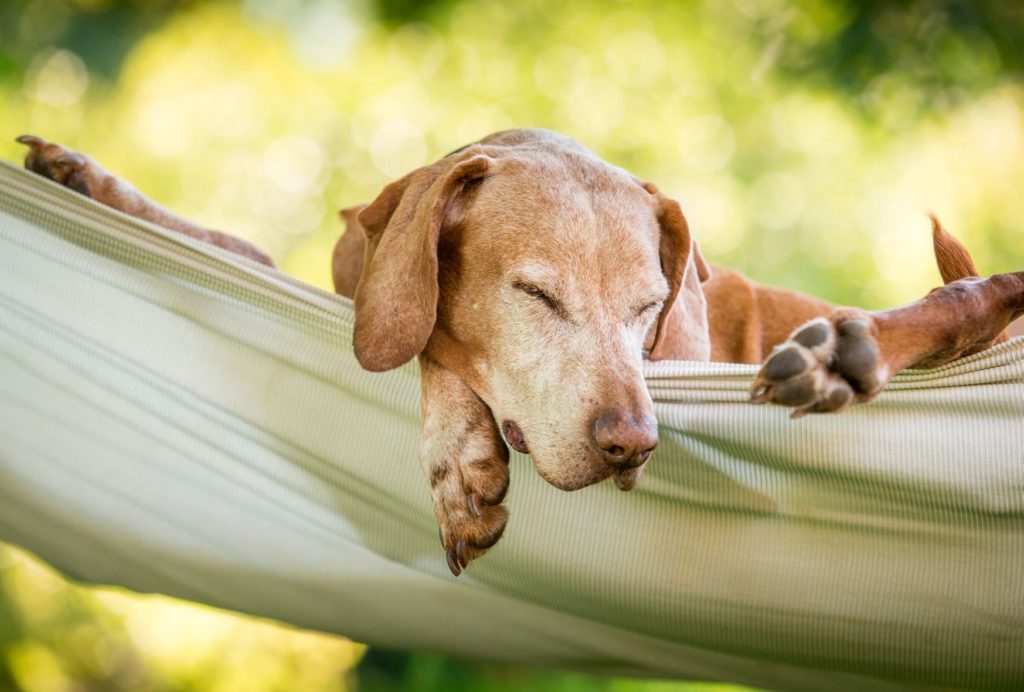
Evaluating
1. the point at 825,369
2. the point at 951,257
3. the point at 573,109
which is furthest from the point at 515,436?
the point at 573,109

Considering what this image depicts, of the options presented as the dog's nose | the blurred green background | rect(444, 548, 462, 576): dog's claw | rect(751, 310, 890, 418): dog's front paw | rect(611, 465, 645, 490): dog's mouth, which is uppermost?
rect(751, 310, 890, 418): dog's front paw

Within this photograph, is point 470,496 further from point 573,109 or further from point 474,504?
point 573,109

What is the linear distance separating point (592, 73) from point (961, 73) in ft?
6.21

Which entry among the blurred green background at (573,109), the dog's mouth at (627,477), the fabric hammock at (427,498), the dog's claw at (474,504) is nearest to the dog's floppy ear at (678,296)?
the fabric hammock at (427,498)

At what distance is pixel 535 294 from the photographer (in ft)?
5.11

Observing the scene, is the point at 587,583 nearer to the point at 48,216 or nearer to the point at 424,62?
the point at 48,216

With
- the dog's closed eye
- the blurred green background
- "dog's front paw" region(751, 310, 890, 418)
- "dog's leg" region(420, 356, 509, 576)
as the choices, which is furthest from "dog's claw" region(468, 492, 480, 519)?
the blurred green background

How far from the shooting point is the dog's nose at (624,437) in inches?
53.6

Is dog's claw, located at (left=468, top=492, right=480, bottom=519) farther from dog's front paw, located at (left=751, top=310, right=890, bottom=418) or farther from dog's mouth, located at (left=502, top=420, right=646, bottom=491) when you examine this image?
dog's front paw, located at (left=751, top=310, right=890, bottom=418)

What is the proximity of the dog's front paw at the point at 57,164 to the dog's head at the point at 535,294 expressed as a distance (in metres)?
0.73

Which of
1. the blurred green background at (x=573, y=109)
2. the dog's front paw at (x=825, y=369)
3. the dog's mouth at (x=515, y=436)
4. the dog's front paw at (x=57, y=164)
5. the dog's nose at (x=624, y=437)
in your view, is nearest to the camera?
the dog's front paw at (x=825, y=369)

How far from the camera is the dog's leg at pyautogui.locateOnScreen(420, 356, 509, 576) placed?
1444mm

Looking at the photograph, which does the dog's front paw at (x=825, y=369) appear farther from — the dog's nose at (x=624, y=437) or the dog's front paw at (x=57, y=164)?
the dog's front paw at (x=57, y=164)

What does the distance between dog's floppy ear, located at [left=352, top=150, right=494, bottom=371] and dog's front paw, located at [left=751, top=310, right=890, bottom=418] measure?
557 millimetres
